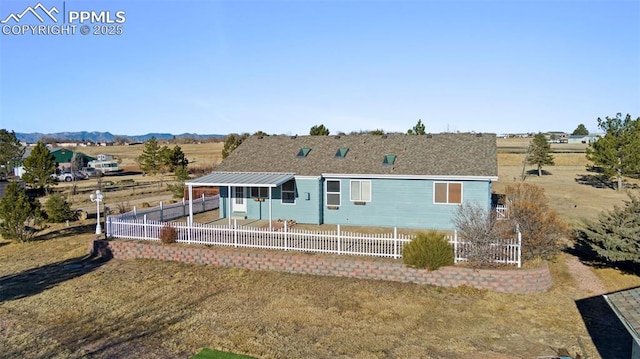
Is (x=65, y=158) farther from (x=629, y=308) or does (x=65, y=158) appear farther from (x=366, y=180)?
(x=629, y=308)

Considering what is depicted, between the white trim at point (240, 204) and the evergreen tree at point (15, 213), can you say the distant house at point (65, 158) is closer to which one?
the evergreen tree at point (15, 213)

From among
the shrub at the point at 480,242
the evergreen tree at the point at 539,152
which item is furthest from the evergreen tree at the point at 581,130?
the shrub at the point at 480,242

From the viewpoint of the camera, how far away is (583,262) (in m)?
16.5

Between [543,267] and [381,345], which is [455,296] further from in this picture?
[381,345]

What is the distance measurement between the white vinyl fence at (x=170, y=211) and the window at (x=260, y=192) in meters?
4.00

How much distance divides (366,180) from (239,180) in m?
5.77

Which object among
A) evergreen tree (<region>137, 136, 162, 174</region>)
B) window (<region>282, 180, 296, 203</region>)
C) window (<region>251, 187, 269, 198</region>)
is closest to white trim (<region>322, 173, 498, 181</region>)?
window (<region>282, 180, 296, 203</region>)

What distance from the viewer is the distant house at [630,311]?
7802mm

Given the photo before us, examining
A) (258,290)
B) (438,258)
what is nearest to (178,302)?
(258,290)

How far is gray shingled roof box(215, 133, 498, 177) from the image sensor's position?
67.3 feet

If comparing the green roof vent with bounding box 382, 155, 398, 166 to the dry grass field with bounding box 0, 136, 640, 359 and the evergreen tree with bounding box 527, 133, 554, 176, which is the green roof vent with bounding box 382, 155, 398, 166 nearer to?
the dry grass field with bounding box 0, 136, 640, 359

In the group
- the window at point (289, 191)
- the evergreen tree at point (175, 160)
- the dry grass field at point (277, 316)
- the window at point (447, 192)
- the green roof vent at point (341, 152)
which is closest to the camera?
the dry grass field at point (277, 316)

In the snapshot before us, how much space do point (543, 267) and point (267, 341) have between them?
8403 millimetres

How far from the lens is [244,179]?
21.1m
